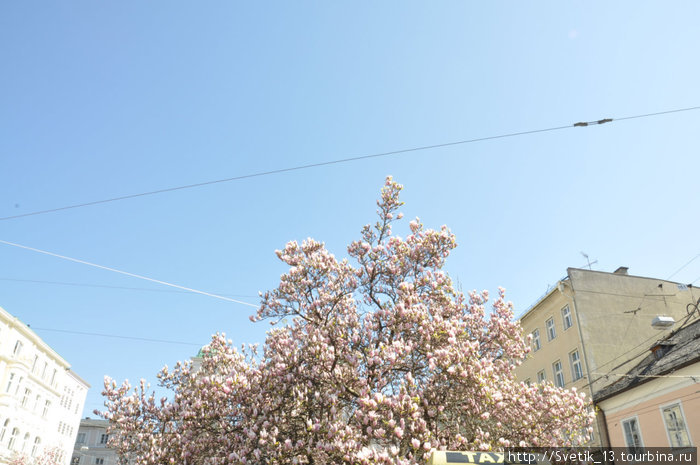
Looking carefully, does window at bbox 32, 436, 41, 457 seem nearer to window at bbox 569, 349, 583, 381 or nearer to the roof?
window at bbox 569, 349, 583, 381

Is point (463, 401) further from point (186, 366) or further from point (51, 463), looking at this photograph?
point (51, 463)

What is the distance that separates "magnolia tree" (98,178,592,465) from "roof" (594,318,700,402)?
1091cm

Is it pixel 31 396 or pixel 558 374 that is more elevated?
pixel 31 396

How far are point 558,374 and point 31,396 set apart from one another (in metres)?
50.0

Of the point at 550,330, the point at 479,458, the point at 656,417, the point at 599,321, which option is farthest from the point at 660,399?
the point at 479,458

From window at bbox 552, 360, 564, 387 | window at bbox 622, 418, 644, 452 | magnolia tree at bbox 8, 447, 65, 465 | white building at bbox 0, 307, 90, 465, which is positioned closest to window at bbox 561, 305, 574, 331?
window at bbox 552, 360, 564, 387

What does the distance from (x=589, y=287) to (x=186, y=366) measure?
23.8 metres

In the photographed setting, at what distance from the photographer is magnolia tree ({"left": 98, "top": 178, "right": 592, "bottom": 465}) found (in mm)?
Result: 8750

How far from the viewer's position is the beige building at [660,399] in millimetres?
17975

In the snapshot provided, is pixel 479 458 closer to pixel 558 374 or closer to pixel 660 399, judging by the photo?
pixel 660 399

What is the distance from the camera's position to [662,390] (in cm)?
1950

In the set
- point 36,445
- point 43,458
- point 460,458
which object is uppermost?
point 36,445

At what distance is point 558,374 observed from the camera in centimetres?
2908

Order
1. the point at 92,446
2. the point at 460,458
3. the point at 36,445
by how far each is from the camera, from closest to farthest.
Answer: the point at 460,458 < the point at 36,445 < the point at 92,446
